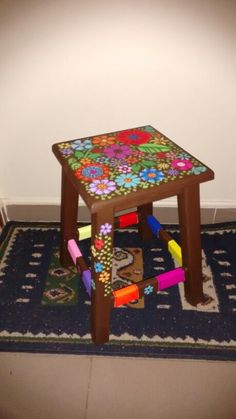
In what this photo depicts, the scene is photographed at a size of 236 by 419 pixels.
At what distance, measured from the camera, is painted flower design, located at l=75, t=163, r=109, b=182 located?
0.84m

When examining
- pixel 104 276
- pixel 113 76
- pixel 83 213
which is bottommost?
Answer: pixel 83 213

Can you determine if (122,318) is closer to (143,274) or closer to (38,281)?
(143,274)

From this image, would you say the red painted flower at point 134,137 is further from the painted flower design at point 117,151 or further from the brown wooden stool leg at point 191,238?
the brown wooden stool leg at point 191,238

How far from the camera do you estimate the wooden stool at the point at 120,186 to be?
799mm

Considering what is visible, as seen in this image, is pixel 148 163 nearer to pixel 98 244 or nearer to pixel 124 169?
pixel 124 169

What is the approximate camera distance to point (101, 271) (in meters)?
0.86

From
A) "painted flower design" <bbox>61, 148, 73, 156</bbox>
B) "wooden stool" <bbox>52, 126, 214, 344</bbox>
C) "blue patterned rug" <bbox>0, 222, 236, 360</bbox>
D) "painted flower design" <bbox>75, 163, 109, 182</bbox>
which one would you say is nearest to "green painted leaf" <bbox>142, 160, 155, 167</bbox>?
"wooden stool" <bbox>52, 126, 214, 344</bbox>

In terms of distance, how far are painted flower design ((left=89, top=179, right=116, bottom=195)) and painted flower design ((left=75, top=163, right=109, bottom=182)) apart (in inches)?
0.7

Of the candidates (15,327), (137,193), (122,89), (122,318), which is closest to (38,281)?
(15,327)

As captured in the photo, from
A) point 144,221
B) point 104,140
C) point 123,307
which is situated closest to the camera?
point 104,140

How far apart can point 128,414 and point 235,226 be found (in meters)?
0.86

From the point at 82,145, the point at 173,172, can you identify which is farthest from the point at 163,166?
the point at 82,145

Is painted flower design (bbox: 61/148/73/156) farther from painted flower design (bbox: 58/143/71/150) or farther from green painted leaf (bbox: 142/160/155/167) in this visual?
green painted leaf (bbox: 142/160/155/167)

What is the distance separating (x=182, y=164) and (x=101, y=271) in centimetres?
35
